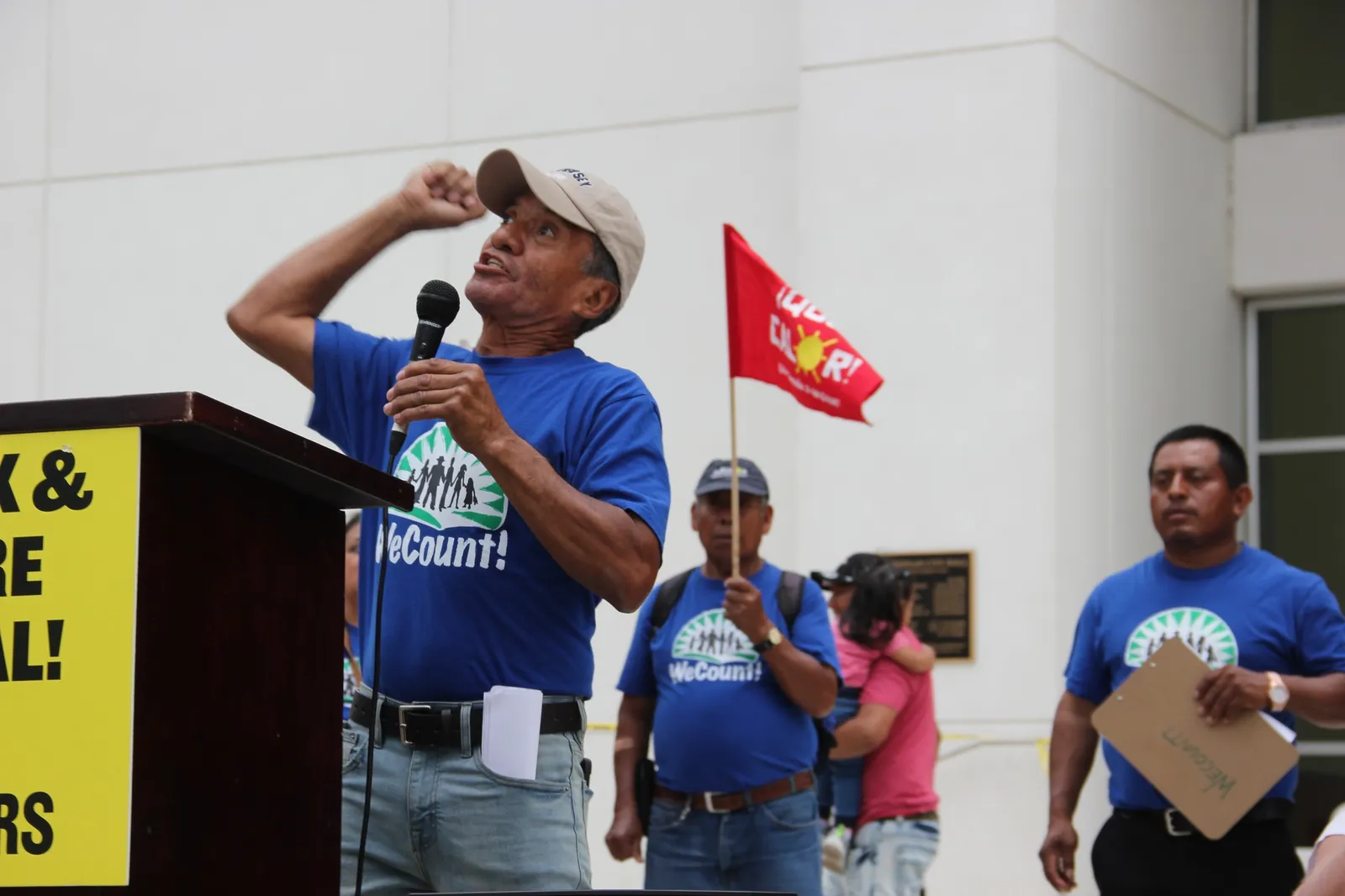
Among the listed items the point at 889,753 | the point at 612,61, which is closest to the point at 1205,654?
the point at 889,753

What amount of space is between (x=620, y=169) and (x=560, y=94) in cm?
68

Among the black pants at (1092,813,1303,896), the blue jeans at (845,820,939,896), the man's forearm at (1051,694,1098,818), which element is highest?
the man's forearm at (1051,694,1098,818)

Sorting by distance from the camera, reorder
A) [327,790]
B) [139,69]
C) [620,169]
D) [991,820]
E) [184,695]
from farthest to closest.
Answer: [139,69] → [620,169] → [991,820] → [327,790] → [184,695]

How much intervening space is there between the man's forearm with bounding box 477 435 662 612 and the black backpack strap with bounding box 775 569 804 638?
3855mm

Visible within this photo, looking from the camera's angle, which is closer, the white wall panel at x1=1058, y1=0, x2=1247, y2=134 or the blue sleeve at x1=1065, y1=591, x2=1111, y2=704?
the blue sleeve at x1=1065, y1=591, x2=1111, y2=704

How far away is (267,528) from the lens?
2.61m

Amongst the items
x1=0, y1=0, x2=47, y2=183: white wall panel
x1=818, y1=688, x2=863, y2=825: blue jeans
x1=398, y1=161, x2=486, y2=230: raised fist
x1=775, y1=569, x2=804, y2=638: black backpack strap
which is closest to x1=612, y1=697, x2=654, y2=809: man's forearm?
x1=775, y1=569, x2=804, y2=638: black backpack strap

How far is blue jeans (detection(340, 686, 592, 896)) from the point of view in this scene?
335 cm

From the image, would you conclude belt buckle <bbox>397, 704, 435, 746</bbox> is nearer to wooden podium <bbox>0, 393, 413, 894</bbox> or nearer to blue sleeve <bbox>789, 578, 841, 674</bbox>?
wooden podium <bbox>0, 393, 413, 894</bbox>

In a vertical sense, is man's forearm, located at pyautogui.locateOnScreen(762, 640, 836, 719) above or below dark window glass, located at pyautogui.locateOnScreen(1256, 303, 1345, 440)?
below

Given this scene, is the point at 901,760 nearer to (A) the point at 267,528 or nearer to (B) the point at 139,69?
(A) the point at 267,528

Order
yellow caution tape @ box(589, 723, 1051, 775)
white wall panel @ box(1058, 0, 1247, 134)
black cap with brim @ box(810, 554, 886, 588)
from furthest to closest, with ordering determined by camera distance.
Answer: white wall panel @ box(1058, 0, 1247, 134)
yellow caution tape @ box(589, 723, 1051, 775)
black cap with brim @ box(810, 554, 886, 588)

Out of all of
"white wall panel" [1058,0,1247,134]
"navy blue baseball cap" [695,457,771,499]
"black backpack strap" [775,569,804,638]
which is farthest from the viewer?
"white wall panel" [1058,0,1247,134]

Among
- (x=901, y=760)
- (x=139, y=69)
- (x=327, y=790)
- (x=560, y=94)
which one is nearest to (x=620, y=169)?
(x=560, y=94)
